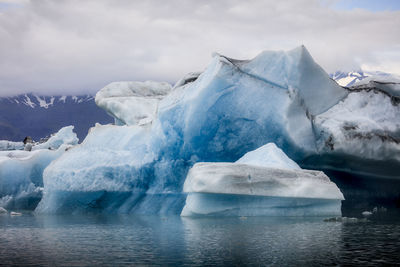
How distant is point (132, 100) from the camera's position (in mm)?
15859

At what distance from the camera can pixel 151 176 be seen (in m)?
11.7

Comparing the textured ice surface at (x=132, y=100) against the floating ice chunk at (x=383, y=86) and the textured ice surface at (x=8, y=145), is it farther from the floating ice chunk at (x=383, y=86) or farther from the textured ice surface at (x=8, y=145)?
the textured ice surface at (x=8, y=145)

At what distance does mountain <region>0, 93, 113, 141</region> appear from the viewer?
118 meters

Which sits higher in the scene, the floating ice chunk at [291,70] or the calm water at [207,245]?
the floating ice chunk at [291,70]

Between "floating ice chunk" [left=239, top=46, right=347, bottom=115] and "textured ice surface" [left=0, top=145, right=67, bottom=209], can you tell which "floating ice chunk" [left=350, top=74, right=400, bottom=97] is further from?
"textured ice surface" [left=0, top=145, right=67, bottom=209]

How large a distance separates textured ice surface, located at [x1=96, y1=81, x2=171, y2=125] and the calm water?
7.78 meters

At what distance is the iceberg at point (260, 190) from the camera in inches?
344

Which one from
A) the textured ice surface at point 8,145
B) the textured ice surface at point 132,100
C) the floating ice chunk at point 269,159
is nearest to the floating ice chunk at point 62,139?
the textured ice surface at point 8,145

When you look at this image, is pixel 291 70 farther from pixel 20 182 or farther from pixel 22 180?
pixel 20 182

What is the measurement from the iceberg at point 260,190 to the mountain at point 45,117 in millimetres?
107093

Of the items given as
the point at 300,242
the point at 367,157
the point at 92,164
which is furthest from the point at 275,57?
the point at 300,242

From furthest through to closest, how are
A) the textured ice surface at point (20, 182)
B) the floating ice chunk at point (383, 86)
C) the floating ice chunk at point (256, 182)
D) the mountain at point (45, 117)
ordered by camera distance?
the mountain at point (45, 117)
the textured ice surface at point (20, 182)
the floating ice chunk at point (383, 86)
the floating ice chunk at point (256, 182)

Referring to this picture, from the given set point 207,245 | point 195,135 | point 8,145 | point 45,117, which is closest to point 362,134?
point 195,135

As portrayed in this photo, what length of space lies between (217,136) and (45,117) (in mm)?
128912
